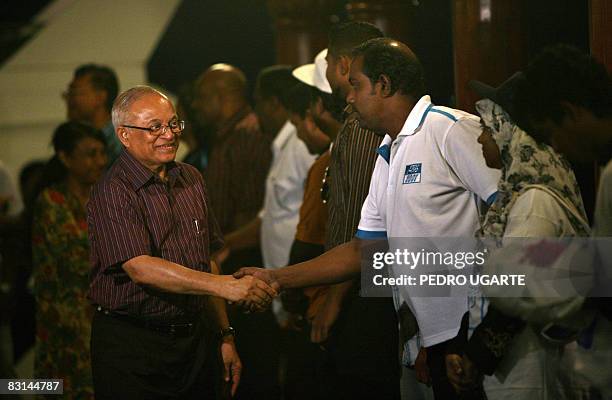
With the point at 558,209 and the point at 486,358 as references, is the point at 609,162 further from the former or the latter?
the point at 486,358

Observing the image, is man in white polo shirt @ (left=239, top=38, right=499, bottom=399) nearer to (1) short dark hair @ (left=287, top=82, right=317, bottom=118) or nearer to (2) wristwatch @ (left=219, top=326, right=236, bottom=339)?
(2) wristwatch @ (left=219, top=326, right=236, bottom=339)

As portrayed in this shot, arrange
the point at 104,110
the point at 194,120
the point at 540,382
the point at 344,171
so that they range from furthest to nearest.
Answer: the point at 194,120 → the point at 104,110 → the point at 344,171 → the point at 540,382

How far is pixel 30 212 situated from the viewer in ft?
17.3

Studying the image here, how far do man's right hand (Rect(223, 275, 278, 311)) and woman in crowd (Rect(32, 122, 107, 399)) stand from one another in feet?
4.79

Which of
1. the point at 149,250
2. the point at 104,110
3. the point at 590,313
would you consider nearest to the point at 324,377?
the point at 149,250

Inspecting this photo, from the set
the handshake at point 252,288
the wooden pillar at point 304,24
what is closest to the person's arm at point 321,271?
the handshake at point 252,288

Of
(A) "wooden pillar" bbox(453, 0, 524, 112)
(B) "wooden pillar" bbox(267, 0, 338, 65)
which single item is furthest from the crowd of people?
(B) "wooden pillar" bbox(267, 0, 338, 65)

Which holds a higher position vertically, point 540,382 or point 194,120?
point 194,120

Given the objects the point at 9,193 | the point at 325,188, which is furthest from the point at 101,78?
the point at 325,188

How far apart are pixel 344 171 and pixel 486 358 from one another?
1.17 meters

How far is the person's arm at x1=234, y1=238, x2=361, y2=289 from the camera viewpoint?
3.76 metres

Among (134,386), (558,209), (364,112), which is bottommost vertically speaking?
(134,386)

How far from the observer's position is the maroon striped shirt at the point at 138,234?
11.0ft

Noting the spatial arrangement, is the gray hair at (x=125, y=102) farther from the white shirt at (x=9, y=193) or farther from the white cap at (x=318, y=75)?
the white shirt at (x=9, y=193)
